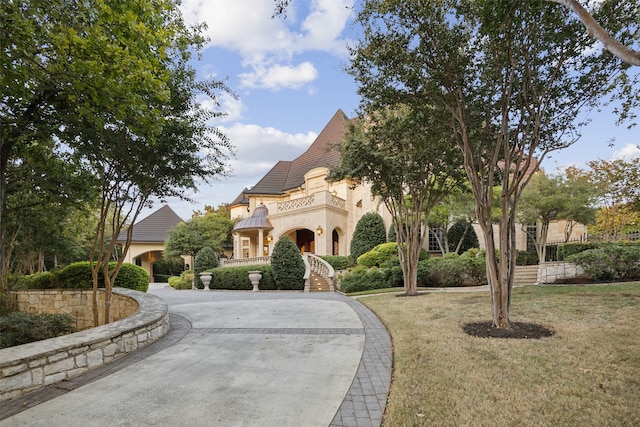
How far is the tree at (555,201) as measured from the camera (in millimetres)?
19906

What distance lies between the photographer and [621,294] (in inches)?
355

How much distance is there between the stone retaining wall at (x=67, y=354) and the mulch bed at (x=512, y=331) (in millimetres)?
5696

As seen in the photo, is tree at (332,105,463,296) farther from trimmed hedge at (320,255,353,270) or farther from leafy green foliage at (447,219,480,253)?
leafy green foliage at (447,219,480,253)

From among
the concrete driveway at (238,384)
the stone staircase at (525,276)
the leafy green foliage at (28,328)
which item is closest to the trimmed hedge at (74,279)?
the leafy green foliage at (28,328)

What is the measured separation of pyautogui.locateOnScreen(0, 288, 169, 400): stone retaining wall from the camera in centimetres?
388

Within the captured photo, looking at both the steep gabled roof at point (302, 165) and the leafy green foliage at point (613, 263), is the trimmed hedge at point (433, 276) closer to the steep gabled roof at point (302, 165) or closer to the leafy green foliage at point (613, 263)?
the leafy green foliage at point (613, 263)

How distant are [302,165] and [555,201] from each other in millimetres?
19324

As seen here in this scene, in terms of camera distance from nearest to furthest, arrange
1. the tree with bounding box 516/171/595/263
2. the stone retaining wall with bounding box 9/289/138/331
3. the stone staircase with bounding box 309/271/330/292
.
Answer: the stone retaining wall with bounding box 9/289/138/331 → the stone staircase with bounding box 309/271/330/292 → the tree with bounding box 516/171/595/263

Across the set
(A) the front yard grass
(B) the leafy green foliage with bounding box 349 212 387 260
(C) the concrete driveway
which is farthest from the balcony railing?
(C) the concrete driveway

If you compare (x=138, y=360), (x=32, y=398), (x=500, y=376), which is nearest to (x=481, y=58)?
(x=500, y=376)

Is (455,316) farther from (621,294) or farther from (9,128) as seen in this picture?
(9,128)

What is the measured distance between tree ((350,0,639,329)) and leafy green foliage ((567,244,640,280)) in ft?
24.0

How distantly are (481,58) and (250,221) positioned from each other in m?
21.4

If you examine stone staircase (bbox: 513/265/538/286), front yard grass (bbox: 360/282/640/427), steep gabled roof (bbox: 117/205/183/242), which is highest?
steep gabled roof (bbox: 117/205/183/242)
